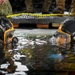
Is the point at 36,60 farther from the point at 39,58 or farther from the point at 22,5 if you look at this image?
the point at 22,5

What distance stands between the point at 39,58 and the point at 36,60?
8.8 inches

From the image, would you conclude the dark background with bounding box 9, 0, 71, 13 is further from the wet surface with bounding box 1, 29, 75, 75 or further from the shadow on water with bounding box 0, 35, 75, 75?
the shadow on water with bounding box 0, 35, 75, 75

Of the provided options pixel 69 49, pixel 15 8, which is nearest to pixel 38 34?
pixel 69 49

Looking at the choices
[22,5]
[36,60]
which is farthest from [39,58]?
[22,5]

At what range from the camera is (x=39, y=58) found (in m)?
7.97

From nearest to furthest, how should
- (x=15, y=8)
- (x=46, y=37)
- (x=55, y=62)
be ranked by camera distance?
(x=55, y=62), (x=46, y=37), (x=15, y=8)

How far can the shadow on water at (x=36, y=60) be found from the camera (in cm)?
683

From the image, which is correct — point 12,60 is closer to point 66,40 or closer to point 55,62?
point 55,62

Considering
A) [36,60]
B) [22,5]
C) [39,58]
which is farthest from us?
[22,5]

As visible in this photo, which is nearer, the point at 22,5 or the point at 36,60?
the point at 36,60

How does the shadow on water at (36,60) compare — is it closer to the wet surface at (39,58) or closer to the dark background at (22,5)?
the wet surface at (39,58)

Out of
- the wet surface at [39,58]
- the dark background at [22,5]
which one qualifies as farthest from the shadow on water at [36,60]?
the dark background at [22,5]

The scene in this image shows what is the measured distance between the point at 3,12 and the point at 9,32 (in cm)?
412

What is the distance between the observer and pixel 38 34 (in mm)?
11578
